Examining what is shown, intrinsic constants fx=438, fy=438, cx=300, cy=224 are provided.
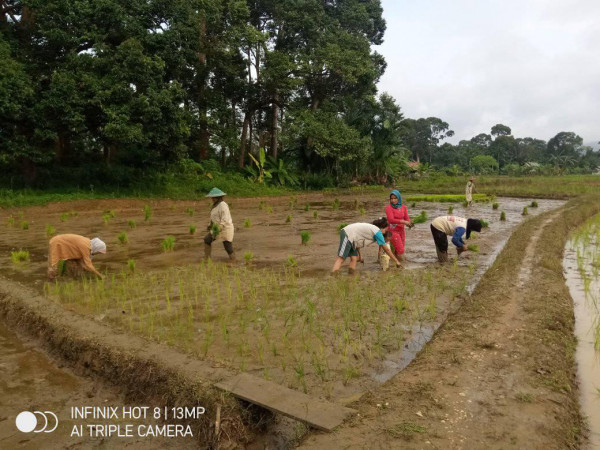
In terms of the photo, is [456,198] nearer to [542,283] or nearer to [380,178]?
[380,178]

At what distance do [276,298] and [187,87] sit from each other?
17882mm

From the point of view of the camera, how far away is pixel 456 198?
774 inches

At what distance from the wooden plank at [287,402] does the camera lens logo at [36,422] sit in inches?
45.6

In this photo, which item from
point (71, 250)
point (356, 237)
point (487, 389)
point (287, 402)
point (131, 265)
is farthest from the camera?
point (131, 265)

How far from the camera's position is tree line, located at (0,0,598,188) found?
1470 cm

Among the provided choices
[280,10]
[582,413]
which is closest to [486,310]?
[582,413]

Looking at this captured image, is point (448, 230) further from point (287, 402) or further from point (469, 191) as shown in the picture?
point (469, 191)

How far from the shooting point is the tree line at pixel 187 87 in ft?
48.2

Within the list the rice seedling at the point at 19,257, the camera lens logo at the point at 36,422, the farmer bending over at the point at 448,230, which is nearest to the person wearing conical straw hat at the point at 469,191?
the farmer bending over at the point at 448,230

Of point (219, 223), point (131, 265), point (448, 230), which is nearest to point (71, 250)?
point (131, 265)

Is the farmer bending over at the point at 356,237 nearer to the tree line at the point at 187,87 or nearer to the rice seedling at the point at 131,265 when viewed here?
the rice seedling at the point at 131,265

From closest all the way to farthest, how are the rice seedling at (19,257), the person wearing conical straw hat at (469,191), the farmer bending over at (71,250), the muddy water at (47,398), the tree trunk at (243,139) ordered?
the muddy water at (47,398) → the farmer bending over at (71,250) → the rice seedling at (19,257) → the person wearing conical straw hat at (469,191) → the tree trunk at (243,139)

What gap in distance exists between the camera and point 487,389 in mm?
3135

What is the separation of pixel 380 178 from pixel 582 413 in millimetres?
25776
